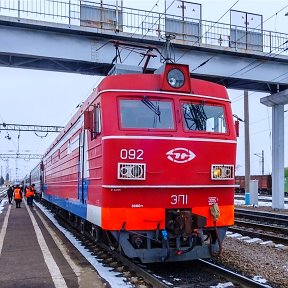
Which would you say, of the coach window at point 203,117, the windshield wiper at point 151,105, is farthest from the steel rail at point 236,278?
the windshield wiper at point 151,105

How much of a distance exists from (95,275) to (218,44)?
1540 cm

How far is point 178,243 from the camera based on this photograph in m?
7.30

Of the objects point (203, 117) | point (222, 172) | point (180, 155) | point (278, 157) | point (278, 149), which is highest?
point (278, 149)

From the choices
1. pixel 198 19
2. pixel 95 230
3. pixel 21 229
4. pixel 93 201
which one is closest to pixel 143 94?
pixel 93 201

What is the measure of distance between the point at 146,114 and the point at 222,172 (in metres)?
1.67

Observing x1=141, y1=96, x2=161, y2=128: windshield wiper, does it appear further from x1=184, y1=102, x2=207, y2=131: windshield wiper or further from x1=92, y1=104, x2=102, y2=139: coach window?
x1=92, y1=104, x2=102, y2=139: coach window

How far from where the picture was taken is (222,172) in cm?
781

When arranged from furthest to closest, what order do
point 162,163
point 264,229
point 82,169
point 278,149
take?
point 278,149 < point 264,229 < point 82,169 < point 162,163

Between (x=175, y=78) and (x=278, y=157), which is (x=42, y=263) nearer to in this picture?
(x=175, y=78)

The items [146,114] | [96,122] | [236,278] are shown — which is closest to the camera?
[236,278]

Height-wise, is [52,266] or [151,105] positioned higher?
[151,105]

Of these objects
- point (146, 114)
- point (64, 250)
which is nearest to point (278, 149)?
point (64, 250)

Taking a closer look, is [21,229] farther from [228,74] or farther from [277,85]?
Result: [277,85]

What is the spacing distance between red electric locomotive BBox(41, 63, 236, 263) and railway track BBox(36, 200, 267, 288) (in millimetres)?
281
